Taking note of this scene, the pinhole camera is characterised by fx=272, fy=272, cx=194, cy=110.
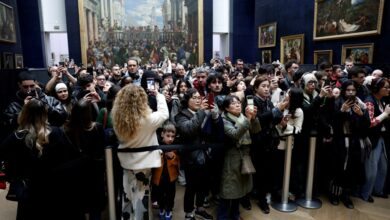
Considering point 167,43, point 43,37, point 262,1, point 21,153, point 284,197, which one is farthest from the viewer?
point 167,43

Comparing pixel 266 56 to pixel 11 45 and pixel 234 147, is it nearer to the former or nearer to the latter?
pixel 11 45

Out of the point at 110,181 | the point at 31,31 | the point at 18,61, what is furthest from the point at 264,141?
the point at 31,31

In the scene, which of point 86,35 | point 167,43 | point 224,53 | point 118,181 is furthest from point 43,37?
point 118,181

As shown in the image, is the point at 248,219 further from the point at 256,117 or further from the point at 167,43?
the point at 167,43

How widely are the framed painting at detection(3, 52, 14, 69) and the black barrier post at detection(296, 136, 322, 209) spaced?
11.4 meters

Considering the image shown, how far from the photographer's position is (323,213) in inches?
156

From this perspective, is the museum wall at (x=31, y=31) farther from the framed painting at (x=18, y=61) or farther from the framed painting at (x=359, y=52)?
the framed painting at (x=359, y=52)

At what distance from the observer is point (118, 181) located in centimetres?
375

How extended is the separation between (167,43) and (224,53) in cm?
470

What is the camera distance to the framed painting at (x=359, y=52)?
889 cm

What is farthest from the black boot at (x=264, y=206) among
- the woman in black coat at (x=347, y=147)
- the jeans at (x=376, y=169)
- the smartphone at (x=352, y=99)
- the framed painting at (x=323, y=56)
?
the framed painting at (x=323, y=56)

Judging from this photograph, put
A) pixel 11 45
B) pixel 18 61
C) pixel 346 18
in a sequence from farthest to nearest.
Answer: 1. pixel 18 61
2. pixel 11 45
3. pixel 346 18

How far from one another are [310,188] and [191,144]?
82.8 inches

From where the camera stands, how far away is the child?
→ 3.54 meters
